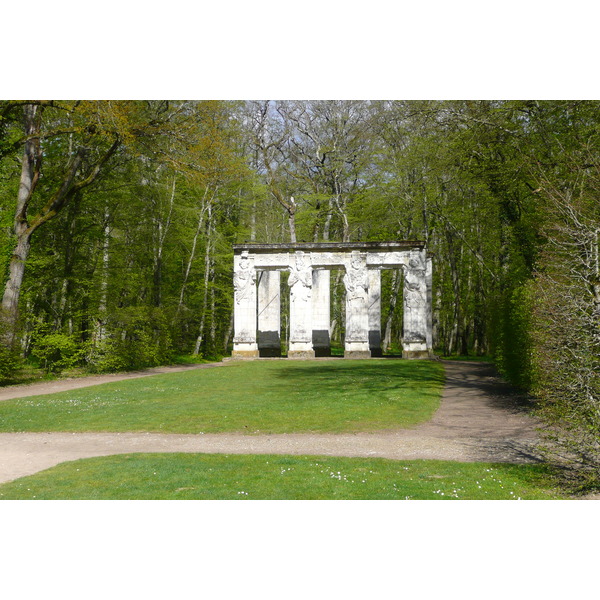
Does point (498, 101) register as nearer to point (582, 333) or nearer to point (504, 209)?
point (504, 209)

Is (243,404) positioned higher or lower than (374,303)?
lower

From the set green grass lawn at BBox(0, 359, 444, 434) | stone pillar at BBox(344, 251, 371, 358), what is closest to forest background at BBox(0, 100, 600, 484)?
green grass lawn at BBox(0, 359, 444, 434)

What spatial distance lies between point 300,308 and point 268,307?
2.98 m

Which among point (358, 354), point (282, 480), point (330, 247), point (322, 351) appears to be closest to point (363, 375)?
point (358, 354)

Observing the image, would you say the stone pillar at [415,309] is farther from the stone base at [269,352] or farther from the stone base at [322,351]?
the stone base at [269,352]

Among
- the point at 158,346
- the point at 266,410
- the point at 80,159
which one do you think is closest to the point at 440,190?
the point at 158,346

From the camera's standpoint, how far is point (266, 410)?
15812 mm

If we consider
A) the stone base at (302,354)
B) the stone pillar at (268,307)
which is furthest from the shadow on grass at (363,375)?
the stone pillar at (268,307)

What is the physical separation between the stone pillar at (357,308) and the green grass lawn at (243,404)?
869cm

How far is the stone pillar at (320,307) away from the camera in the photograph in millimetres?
35375

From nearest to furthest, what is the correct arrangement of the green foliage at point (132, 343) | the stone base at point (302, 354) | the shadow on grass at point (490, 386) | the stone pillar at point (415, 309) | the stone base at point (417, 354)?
the shadow on grass at point (490, 386), the green foliage at point (132, 343), the stone base at point (417, 354), the stone pillar at point (415, 309), the stone base at point (302, 354)

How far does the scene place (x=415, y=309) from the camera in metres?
32.7

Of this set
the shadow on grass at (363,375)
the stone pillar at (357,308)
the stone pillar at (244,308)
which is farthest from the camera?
the stone pillar at (244,308)

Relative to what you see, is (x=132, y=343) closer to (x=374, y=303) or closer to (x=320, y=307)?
(x=320, y=307)
